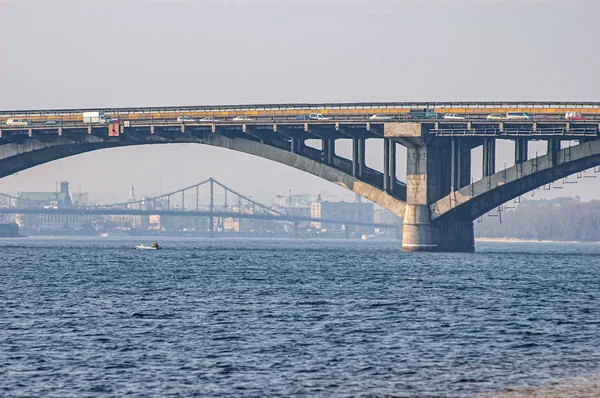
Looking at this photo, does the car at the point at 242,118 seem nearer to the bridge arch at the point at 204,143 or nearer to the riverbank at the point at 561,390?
the bridge arch at the point at 204,143

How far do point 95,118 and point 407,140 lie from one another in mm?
39428

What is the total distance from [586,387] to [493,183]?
8446 centimetres

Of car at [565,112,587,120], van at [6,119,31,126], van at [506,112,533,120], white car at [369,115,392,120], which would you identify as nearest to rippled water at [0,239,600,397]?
car at [565,112,587,120]

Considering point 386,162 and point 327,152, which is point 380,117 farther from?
point 327,152

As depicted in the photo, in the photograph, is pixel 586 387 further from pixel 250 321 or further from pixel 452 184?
pixel 452 184

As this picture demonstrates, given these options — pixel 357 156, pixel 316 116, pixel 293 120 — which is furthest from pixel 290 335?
pixel 357 156

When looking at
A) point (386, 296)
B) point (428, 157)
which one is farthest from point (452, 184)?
point (386, 296)

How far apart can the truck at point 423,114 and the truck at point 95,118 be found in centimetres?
3762

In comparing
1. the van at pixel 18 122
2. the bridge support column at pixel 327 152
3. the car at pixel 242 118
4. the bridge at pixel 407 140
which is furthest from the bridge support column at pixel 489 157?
the van at pixel 18 122

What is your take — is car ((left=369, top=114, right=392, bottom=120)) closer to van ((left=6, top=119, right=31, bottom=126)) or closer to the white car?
the white car

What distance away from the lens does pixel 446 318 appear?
179 feet

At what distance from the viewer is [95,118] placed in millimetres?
136500

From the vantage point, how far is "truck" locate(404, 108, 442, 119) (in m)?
119

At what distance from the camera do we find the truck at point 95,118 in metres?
136
